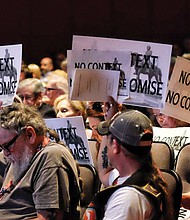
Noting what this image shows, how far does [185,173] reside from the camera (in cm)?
373

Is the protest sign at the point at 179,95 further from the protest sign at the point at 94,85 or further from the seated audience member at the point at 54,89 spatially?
the seated audience member at the point at 54,89

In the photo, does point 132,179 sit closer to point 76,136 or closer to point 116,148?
point 116,148

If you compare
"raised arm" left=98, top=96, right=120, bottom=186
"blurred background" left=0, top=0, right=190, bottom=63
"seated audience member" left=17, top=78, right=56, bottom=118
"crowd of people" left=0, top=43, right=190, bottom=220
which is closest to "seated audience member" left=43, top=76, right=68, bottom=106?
"seated audience member" left=17, top=78, right=56, bottom=118

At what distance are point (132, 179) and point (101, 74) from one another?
1.08 meters

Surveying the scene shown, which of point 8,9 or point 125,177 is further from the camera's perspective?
point 8,9

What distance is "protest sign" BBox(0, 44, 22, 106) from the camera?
12.2 ft

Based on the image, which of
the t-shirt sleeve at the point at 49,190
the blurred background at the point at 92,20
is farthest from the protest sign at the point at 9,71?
the blurred background at the point at 92,20

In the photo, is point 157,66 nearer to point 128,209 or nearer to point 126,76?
point 126,76

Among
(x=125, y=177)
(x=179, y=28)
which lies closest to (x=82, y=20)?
(x=179, y=28)

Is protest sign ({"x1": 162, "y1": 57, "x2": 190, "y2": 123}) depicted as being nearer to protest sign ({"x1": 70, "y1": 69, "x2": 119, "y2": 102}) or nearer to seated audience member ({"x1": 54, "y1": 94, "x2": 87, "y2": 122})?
protest sign ({"x1": 70, "y1": 69, "x2": 119, "y2": 102})

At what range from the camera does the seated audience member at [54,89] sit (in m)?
5.99

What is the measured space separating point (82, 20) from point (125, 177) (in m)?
7.32

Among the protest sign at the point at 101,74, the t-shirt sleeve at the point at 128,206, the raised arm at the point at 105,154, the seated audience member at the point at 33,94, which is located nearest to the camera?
the t-shirt sleeve at the point at 128,206

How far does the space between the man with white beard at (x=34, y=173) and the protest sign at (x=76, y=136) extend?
1.73 ft
